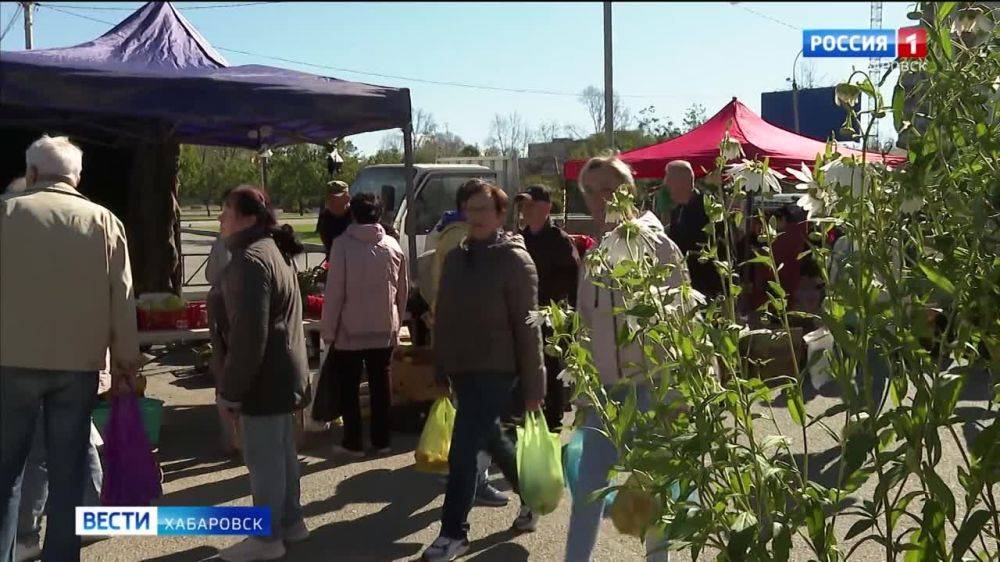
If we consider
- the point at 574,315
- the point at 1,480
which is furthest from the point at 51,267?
the point at 574,315

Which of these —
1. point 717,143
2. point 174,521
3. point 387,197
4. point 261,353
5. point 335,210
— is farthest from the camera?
point 387,197

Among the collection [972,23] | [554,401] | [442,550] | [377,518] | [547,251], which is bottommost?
[377,518]

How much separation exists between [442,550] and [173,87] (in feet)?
11.5

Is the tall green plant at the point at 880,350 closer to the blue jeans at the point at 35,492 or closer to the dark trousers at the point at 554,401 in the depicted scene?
the blue jeans at the point at 35,492

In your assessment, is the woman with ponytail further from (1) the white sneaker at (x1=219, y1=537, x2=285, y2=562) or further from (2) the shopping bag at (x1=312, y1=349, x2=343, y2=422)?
(2) the shopping bag at (x1=312, y1=349, x2=343, y2=422)

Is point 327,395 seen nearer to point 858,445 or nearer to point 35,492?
point 35,492

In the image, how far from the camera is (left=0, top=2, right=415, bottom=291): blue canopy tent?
237 inches

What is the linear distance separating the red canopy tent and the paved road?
353 cm

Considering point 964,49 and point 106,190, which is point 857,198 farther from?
point 106,190

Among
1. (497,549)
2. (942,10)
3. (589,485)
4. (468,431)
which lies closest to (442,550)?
(497,549)

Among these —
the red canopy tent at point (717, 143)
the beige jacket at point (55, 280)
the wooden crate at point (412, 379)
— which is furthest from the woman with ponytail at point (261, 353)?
the red canopy tent at point (717, 143)

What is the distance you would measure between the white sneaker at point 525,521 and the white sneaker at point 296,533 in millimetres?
1042

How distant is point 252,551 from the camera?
462 cm

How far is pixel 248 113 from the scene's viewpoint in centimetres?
648
